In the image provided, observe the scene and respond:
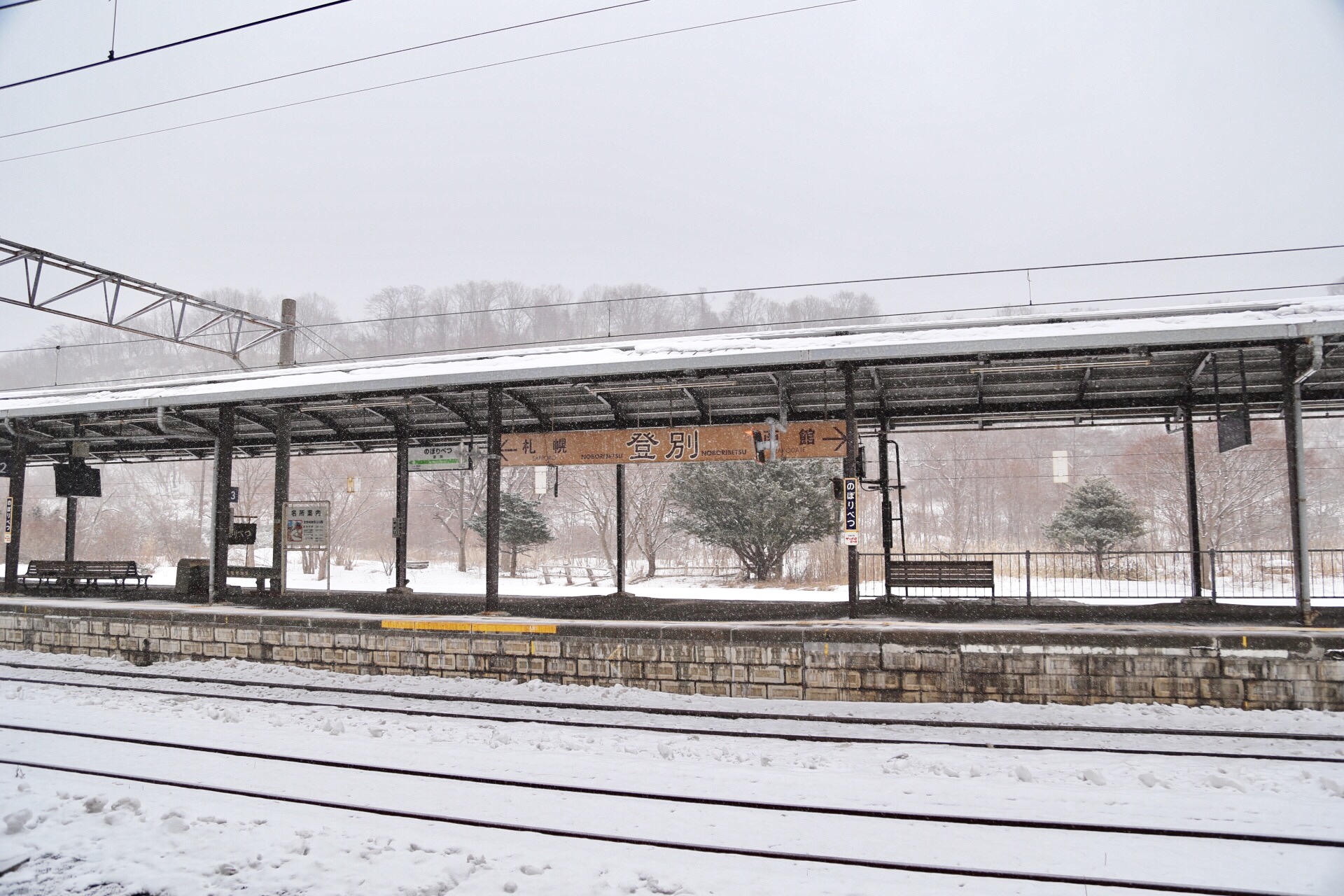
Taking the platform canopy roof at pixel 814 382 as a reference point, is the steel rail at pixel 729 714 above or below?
below

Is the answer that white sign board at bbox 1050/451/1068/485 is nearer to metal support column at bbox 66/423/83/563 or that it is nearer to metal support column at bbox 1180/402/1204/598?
metal support column at bbox 1180/402/1204/598

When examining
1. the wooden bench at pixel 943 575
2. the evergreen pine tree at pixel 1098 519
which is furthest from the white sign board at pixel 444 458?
the evergreen pine tree at pixel 1098 519

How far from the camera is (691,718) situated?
8141 mm

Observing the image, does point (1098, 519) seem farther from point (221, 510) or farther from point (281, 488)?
point (221, 510)

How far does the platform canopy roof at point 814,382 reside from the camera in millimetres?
9297

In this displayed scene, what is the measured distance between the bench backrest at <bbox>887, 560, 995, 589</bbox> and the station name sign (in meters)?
2.77

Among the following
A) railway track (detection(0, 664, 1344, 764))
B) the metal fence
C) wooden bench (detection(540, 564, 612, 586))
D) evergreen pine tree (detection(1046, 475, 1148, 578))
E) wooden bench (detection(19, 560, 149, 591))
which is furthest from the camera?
wooden bench (detection(540, 564, 612, 586))

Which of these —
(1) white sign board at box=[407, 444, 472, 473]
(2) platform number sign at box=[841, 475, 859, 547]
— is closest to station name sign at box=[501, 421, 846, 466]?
(1) white sign board at box=[407, 444, 472, 473]

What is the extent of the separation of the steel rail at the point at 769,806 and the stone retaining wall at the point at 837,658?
10.8 feet

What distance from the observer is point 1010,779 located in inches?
240

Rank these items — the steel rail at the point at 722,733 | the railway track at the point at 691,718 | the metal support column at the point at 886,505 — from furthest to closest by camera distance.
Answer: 1. the metal support column at the point at 886,505
2. the railway track at the point at 691,718
3. the steel rail at the point at 722,733

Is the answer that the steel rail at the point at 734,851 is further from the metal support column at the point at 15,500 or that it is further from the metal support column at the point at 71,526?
the metal support column at the point at 71,526

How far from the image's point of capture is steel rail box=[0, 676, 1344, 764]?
6480 mm

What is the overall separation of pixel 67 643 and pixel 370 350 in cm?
4640
